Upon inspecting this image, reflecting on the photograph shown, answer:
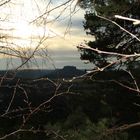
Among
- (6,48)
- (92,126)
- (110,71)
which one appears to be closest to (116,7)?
(92,126)

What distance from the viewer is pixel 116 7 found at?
563 inches

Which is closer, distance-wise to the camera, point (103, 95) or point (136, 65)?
point (136, 65)

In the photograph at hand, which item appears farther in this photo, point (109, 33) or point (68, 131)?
point (109, 33)

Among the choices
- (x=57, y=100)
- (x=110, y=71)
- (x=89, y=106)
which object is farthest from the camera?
(x=57, y=100)

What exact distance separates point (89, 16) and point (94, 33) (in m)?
1.70

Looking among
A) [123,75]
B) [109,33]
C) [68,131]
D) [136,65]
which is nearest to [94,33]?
[109,33]

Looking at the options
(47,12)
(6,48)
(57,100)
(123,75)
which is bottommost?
(57,100)

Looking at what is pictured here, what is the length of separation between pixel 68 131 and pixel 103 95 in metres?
6.44

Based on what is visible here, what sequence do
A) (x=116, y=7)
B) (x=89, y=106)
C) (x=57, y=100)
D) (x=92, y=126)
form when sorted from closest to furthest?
(x=92, y=126)
(x=116, y=7)
(x=89, y=106)
(x=57, y=100)

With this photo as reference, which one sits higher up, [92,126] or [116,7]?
[116,7]

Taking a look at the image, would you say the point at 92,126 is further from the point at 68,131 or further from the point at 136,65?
the point at 136,65

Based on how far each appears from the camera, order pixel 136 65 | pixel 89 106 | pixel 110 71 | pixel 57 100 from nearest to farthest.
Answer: pixel 136 65 → pixel 89 106 → pixel 110 71 → pixel 57 100

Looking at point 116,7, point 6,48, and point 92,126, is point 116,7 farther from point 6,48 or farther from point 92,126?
point 6,48

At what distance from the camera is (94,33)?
20422mm
